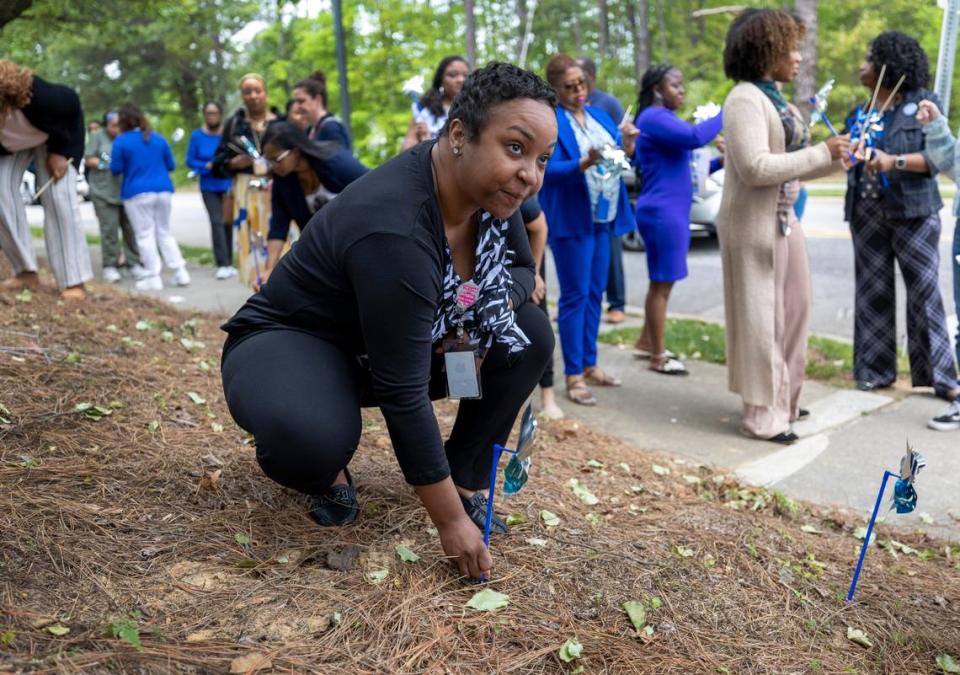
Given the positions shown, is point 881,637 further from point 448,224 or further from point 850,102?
point 850,102

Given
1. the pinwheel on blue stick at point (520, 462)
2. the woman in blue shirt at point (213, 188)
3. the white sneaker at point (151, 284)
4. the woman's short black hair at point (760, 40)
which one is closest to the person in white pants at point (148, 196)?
the white sneaker at point (151, 284)

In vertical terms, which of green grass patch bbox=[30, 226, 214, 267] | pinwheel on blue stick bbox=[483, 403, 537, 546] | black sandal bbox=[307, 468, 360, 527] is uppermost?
pinwheel on blue stick bbox=[483, 403, 537, 546]

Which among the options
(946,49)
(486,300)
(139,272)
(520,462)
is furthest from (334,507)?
(139,272)

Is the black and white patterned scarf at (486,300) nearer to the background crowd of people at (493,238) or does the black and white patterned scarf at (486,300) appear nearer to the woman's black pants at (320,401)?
the background crowd of people at (493,238)

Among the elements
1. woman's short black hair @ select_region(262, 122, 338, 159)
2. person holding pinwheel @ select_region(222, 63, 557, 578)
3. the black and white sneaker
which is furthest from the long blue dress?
person holding pinwheel @ select_region(222, 63, 557, 578)

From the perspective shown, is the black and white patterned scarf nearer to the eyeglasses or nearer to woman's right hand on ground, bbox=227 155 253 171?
the eyeglasses

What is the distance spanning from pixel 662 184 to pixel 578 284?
1.01m

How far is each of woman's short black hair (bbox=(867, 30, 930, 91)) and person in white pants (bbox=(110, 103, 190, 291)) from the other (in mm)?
7035

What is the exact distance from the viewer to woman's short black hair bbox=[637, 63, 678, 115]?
19.7 ft

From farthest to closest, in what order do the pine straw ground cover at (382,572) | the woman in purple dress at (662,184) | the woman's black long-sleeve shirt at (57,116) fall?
the woman's black long-sleeve shirt at (57,116)
the woman in purple dress at (662,184)
the pine straw ground cover at (382,572)

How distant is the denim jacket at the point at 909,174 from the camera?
5453 millimetres

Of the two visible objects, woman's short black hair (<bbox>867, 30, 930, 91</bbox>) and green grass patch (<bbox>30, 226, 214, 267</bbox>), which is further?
green grass patch (<bbox>30, 226, 214, 267</bbox>)

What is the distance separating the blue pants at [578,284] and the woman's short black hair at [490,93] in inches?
117

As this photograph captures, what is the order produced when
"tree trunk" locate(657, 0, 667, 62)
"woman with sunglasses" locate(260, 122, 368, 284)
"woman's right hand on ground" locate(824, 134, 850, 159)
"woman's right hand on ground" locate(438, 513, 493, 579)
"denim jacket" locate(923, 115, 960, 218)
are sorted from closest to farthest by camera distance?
"woman's right hand on ground" locate(438, 513, 493, 579), "woman's right hand on ground" locate(824, 134, 850, 159), "woman with sunglasses" locate(260, 122, 368, 284), "denim jacket" locate(923, 115, 960, 218), "tree trunk" locate(657, 0, 667, 62)
